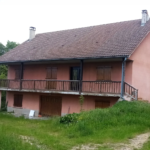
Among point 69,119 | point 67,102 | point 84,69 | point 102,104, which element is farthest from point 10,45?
point 69,119

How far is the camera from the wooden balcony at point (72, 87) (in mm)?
14633

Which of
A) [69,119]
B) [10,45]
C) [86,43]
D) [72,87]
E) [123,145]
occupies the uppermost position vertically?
[10,45]

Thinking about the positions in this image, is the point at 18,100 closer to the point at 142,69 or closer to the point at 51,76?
the point at 51,76

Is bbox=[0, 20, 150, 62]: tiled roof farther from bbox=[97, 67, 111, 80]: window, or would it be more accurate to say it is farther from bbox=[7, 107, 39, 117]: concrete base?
bbox=[7, 107, 39, 117]: concrete base

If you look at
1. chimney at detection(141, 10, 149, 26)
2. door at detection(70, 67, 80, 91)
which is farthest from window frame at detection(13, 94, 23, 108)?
chimney at detection(141, 10, 149, 26)

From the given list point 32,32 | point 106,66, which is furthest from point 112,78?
point 32,32

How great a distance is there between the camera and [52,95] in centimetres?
1847

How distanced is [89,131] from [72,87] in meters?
7.32

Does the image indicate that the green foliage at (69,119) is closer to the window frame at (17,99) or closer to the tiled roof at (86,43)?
the tiled roof at (86,43)

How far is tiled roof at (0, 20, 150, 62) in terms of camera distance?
1550 cm

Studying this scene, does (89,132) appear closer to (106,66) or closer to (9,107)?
(106,66)

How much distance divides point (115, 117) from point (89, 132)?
1970mm

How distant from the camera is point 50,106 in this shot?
61.5 feet

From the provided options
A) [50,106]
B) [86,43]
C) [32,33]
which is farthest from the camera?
[32,33]
